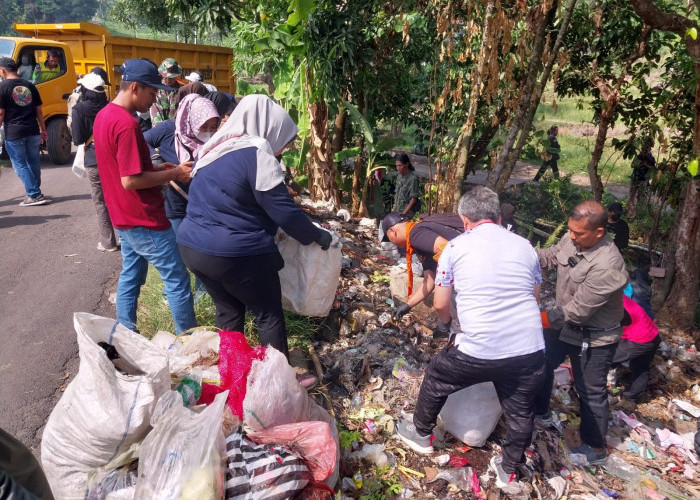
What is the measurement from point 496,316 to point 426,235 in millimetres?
1007

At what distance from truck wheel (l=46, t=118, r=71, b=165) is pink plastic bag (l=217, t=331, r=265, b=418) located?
802cm

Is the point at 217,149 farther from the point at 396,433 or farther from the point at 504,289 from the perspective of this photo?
the point at 396,433

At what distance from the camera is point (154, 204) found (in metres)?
3.18

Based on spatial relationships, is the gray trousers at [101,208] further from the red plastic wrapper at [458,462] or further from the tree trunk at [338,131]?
the red plastic wrapper at [458,462]

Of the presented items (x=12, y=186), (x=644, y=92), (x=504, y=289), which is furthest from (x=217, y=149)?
(x=12, y=186)

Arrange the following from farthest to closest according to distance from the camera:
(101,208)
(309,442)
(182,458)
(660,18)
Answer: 1. (101,208)
2. (660,18)
3. (309,442)
4. (182,458)

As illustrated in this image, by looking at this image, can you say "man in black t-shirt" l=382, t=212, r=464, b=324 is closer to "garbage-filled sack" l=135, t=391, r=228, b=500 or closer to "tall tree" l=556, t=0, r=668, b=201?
"garbage-filled sack" l=135, t=391, r=228, b=500

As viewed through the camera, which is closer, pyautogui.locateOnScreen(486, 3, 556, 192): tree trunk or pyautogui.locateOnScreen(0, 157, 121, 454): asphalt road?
pyautogui.locateOnScreen(0, 157, 121, 454): asphalt road

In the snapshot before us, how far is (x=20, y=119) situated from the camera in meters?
6.29

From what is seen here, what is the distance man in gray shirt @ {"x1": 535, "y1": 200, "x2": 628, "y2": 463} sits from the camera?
316cm

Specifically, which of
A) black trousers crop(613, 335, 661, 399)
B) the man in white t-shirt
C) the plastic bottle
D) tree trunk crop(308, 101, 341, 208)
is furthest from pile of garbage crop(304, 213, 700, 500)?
tree trunk crop(308, 101, 341, 208)

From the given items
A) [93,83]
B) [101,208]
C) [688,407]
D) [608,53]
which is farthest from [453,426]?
[608,53]

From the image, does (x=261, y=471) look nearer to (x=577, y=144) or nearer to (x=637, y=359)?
(x=637, y=359)

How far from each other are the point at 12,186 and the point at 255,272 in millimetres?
6772
